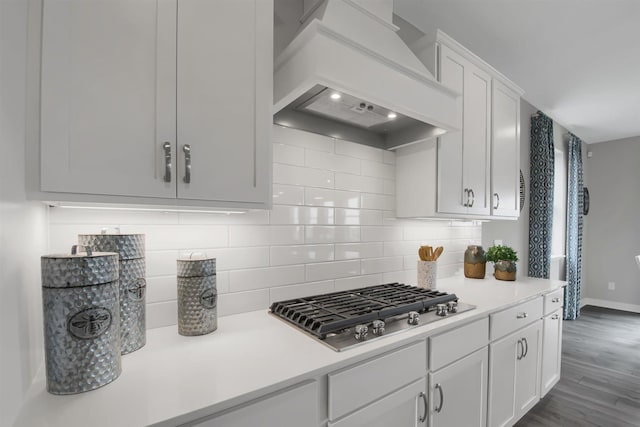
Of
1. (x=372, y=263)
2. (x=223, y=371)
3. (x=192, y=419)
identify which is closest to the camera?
(x=192, y=419)

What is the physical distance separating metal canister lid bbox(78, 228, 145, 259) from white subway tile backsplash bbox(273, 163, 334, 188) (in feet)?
2.39

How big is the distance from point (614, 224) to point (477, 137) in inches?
195

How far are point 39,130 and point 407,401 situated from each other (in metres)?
1.54

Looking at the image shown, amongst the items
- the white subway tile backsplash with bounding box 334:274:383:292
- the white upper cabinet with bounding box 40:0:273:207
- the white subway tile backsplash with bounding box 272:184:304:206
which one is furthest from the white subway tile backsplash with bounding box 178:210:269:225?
the white subway tile backsplash with bounding box 334:274:383:292

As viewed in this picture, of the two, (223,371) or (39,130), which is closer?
(39,130)

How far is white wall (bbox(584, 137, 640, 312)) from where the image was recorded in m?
4.93

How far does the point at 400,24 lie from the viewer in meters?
2.18

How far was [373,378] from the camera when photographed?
1.08 m

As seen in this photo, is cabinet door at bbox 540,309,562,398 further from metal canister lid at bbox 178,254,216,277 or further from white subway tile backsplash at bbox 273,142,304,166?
metal canister lid at bbox 178,254,216,277

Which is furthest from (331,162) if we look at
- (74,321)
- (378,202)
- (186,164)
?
(74,321)

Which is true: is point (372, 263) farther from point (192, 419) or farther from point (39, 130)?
point (39, 130)

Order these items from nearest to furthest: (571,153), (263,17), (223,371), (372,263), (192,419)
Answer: (192,419) → (223,371) → (263,17) → (372,263) → (571,153)

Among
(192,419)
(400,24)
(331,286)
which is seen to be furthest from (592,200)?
(192,419)

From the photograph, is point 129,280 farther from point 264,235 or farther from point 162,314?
point 264,235
